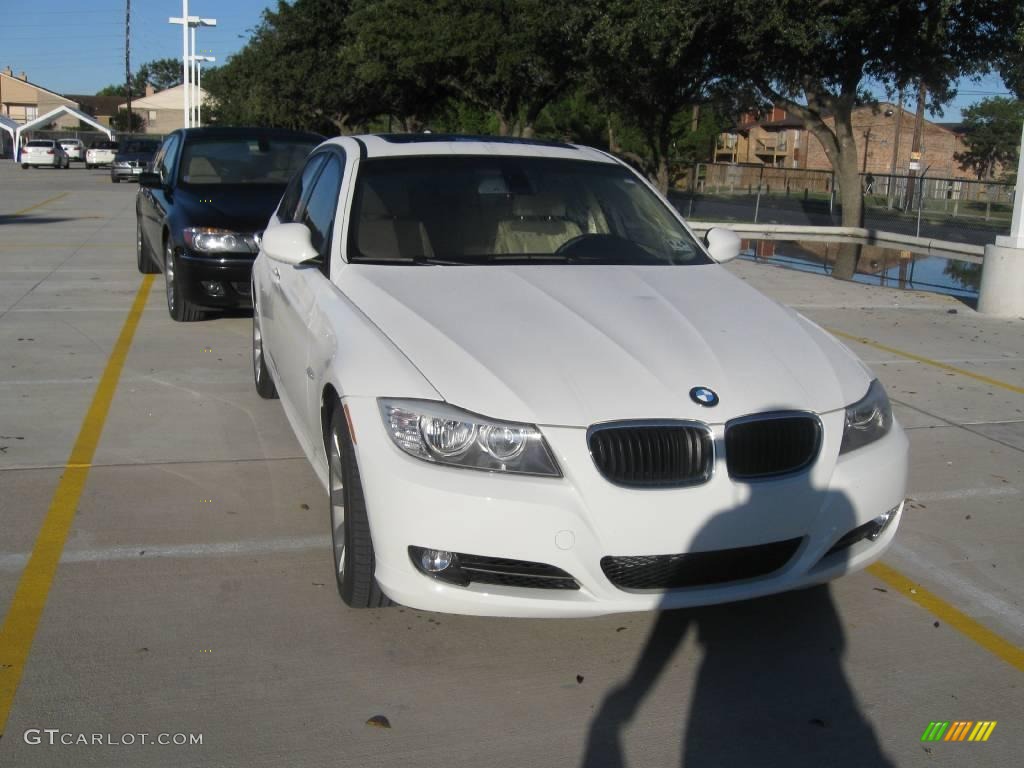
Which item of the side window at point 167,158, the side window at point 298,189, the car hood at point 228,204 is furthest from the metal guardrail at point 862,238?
the side window at point 298,189

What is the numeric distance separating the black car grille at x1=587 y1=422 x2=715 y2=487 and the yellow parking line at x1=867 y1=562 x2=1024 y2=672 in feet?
4.10

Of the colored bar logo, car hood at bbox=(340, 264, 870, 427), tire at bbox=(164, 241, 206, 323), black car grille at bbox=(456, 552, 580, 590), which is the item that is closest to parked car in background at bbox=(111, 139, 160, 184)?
tire at bbox=(164, 241, 206, 323)

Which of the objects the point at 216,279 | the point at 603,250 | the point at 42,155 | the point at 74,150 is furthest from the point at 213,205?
the point at 74,150

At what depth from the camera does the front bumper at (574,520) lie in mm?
3361

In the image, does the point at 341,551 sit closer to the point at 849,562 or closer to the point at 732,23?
the point at 849,562

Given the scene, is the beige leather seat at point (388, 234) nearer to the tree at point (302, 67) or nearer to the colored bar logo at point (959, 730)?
the colored bar logo at point (959, 730)

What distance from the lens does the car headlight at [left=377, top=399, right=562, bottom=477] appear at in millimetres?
3418

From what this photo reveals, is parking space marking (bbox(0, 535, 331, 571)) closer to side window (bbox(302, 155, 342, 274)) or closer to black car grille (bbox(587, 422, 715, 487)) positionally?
side window (bbox(302, 155, 342, 274))

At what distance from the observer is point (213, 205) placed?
9352 millimetres

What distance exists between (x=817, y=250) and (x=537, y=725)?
19.2 metres

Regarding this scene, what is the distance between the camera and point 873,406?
3.97 metres

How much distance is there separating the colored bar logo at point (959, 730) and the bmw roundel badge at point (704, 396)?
3.90ft

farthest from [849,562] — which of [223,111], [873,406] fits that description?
[223,111]

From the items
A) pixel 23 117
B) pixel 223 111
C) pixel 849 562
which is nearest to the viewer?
pixel 849 562
